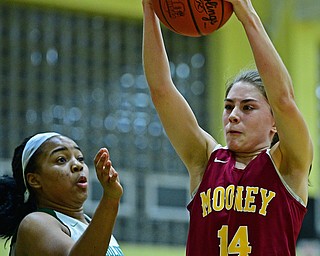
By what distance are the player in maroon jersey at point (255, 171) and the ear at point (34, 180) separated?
0.70 m

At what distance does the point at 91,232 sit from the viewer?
3.43 metres

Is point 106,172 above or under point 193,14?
under

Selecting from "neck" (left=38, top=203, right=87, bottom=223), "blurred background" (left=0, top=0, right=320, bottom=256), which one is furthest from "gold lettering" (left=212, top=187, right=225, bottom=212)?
"blurred background" (left=0, top=0, right=320, bottom=256)

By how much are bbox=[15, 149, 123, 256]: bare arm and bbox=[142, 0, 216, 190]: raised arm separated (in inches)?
16.9

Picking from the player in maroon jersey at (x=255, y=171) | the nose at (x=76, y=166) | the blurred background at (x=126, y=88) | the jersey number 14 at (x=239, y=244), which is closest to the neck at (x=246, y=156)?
the player in maroon jersey at (x=255, y=171)

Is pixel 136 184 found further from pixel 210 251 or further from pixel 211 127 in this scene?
pixel 210 251

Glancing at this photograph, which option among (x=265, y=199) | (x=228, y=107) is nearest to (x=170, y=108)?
(x=228, y=107)

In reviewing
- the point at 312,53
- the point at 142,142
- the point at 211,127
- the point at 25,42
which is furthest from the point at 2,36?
the point at 312,53

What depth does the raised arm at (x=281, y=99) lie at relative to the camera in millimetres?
3379

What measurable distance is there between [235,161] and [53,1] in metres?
5.65

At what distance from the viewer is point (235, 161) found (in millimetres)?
3617

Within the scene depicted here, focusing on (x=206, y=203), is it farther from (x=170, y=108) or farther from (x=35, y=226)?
(x=35, y=226)

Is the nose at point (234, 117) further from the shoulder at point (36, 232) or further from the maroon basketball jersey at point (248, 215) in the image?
the shoulder at point (36, 232)

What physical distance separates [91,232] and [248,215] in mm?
611
